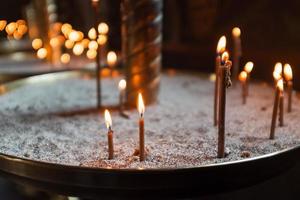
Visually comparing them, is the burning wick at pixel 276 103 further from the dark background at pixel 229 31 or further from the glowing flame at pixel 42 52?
the glowing flame at pixel 42 52

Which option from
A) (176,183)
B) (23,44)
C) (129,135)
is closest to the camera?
(176,183)

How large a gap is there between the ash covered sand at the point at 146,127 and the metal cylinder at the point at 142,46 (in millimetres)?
95

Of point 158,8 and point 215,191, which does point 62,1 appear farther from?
point 215,191

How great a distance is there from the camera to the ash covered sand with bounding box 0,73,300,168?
1.36m

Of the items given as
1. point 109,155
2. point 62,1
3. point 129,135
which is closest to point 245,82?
point 129,135

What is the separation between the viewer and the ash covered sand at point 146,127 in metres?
1.36

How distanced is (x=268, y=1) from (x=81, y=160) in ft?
5.79

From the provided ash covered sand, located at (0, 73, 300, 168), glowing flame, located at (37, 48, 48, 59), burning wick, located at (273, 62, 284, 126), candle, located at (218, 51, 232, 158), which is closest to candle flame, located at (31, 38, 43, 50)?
glowing flame, located at (37, 48, 48, 59)

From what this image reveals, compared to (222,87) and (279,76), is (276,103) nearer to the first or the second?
(279,76)

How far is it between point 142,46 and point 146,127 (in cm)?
41

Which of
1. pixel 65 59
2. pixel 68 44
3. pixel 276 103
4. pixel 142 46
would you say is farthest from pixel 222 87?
pixel 68 44

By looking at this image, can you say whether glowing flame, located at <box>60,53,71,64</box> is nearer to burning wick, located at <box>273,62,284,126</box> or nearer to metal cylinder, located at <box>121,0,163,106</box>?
metal cylinder, located at <box>121,0,163,106</box>

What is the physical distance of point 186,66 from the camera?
2.99 m

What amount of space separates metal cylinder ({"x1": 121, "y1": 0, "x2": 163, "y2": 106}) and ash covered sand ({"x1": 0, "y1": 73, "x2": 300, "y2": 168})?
95 millimetres
